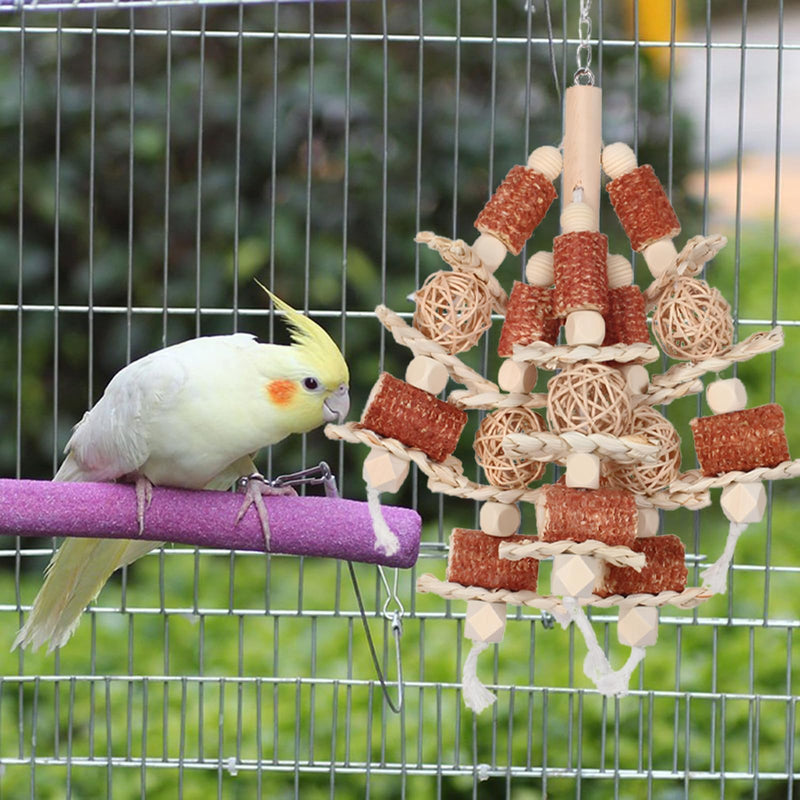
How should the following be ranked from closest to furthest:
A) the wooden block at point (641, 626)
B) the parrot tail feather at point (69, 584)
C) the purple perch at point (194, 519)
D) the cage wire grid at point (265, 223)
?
1. the wooden block at point (641, 626)
2. the purple perch at point (194, 519)
3. the parrot tail feather at point (69, 584)
4. the cage wire grid at point (265, 223)

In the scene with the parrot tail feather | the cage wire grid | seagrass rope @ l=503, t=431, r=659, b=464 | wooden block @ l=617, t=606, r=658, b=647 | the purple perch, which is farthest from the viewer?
the cage wire grid

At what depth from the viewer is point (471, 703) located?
1021 millimetres

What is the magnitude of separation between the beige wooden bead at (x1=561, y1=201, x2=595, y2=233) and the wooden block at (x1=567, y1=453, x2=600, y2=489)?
0.62 ft

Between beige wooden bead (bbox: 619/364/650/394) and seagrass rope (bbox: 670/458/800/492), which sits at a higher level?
beige wooden bead (bbox: 619/364/650/394)

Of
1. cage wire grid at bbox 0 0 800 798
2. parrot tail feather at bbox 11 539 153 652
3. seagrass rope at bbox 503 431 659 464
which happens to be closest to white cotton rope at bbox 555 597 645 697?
seagrass rope at bbox 503 431 659 464

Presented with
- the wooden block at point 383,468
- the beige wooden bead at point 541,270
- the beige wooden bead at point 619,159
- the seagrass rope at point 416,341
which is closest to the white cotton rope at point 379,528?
the wooden block at point 383,468

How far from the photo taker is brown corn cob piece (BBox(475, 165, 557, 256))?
3.27 ft

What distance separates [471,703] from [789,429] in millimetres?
2819

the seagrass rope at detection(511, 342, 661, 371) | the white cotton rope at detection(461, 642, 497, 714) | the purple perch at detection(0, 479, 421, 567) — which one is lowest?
the white cotton rope at detection(461, 642, 497, 714)

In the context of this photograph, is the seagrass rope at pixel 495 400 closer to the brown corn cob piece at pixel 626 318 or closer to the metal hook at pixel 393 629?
the brown corn cob piece at pixel 626 318

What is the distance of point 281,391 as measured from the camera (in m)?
1.16

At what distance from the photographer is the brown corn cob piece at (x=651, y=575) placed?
1.00m

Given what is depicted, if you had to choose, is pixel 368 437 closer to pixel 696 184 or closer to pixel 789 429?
pixel 696 184

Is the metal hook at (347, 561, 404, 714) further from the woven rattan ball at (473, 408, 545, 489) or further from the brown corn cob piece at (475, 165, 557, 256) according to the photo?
the brown corn cob piece at (475, 165, 557, 256)
